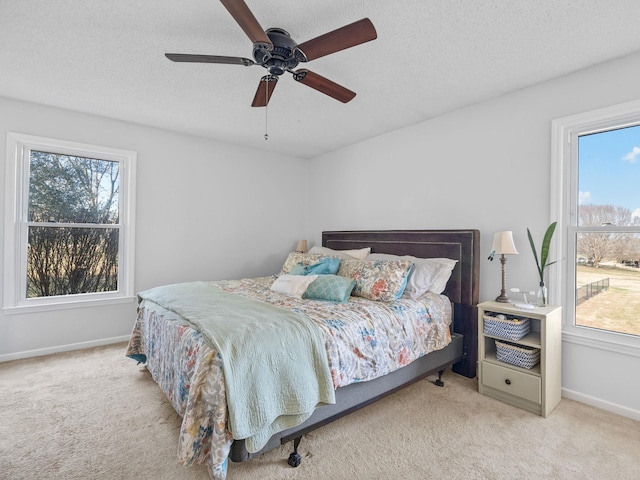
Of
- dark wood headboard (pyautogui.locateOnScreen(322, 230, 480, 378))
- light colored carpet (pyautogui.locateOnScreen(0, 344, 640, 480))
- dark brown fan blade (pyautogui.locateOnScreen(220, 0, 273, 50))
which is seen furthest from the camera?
dark wood headboard (pyautogui.locateOnScreen(322, 230, 480, 378))

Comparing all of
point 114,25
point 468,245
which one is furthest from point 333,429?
point 114,25

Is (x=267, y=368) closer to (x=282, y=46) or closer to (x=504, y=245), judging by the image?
(x=282, y=46)

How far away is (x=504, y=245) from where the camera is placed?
2.55 m

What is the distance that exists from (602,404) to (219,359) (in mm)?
2707

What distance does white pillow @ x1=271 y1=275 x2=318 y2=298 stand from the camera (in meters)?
2.75

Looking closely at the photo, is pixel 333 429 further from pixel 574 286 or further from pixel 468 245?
pixel 574 286

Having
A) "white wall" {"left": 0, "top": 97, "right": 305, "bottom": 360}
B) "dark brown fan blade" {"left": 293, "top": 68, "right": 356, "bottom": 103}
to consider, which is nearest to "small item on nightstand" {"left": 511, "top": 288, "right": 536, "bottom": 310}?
"dark brown fan blade" {"left": 293, "top": 68, "right": 356, "bottom": 103}

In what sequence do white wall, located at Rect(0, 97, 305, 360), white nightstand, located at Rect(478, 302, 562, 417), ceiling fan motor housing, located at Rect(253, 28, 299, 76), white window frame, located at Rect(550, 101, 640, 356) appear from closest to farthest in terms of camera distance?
Result: 1. ceiling fan motor housing, located at Rect(253, 28, 299, 76)
2. white nightstand, located at Rect(478, 302, 562, 417)
3. white window frame, located at Rect(550, 101, 640, 356)
4. white wall, located at Rect(0, 97, 305, 360)

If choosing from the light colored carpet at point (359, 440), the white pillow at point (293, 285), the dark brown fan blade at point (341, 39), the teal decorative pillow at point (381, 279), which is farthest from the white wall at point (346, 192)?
the dark brown fan blade at point (341, 39)

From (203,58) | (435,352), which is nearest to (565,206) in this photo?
(435,352)

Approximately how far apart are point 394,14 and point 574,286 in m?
2.38

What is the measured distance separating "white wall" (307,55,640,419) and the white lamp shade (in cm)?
26

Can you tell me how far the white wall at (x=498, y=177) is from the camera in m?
2.31

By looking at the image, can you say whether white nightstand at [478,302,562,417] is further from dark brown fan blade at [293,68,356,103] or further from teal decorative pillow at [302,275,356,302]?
dark brown fan blade at [293,68,356,103]
